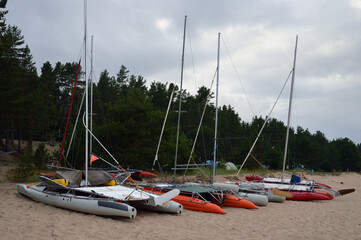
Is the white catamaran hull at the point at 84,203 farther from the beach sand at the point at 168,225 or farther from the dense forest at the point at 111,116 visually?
the dense forest at the point at 111,116

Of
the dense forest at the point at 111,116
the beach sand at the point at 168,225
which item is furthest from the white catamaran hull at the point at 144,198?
the dense forest at the point at 111,116

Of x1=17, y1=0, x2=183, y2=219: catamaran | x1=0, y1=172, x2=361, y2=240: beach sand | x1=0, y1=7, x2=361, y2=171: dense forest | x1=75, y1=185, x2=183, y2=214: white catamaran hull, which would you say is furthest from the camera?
x1=0, y1=7, x2=361, y2=171: dense forest

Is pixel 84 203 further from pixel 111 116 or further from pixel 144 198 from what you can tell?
pixel 111 116

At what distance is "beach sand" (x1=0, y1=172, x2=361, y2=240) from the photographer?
952cm

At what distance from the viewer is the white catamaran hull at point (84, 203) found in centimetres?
1138

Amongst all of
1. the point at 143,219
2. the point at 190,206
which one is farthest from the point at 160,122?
the point at 143,219

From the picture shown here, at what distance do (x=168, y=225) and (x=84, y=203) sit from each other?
3.32m

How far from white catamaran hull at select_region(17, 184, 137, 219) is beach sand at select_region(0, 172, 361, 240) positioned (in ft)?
0.73

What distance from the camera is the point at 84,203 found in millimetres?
12055

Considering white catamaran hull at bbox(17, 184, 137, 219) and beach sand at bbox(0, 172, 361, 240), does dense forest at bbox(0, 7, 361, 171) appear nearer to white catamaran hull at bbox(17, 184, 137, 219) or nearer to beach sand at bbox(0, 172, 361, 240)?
beach sand at bbox(0, 172, 361, 240)

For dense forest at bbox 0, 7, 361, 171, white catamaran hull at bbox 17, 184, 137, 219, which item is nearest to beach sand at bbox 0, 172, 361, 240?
white catamaran hull at bbox 17, 184, 137, 219

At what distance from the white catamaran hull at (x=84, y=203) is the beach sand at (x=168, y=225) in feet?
0.73

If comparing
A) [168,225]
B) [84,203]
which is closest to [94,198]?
[84,203]

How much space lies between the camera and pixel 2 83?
104ft
